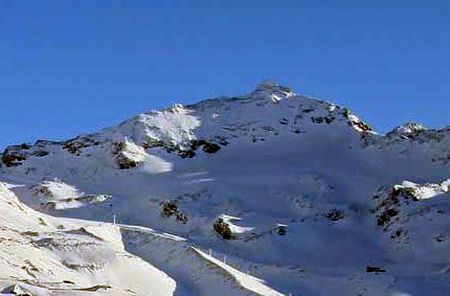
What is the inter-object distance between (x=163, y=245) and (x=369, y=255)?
56.8 feet

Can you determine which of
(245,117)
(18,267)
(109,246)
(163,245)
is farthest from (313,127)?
(18,267)

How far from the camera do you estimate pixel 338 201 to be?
7656 cm

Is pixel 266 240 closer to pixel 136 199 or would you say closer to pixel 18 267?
pixel 136 199

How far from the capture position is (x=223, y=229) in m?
69.6

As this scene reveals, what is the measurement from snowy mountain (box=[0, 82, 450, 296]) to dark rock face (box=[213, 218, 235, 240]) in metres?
0.10

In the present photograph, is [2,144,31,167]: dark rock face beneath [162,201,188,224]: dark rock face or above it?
above

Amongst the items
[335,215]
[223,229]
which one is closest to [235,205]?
[223,229]

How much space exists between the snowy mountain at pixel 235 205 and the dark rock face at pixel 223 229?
10cm

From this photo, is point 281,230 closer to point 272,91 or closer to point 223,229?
point 223,229

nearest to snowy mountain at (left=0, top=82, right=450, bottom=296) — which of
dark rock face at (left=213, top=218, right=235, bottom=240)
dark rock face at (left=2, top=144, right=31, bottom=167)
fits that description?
dark rock face at (left=213, top=218, right=235, bottom=240)

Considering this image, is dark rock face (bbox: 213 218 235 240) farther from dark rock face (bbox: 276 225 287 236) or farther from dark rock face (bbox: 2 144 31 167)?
dark rock face (bbox: 2 144 31 167)

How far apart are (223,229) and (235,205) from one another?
647cm

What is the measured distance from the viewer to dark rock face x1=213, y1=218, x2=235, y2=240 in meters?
69.1

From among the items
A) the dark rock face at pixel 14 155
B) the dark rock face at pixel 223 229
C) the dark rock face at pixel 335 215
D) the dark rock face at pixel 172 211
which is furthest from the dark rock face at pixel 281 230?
the dark rock face at pixel 14 155
